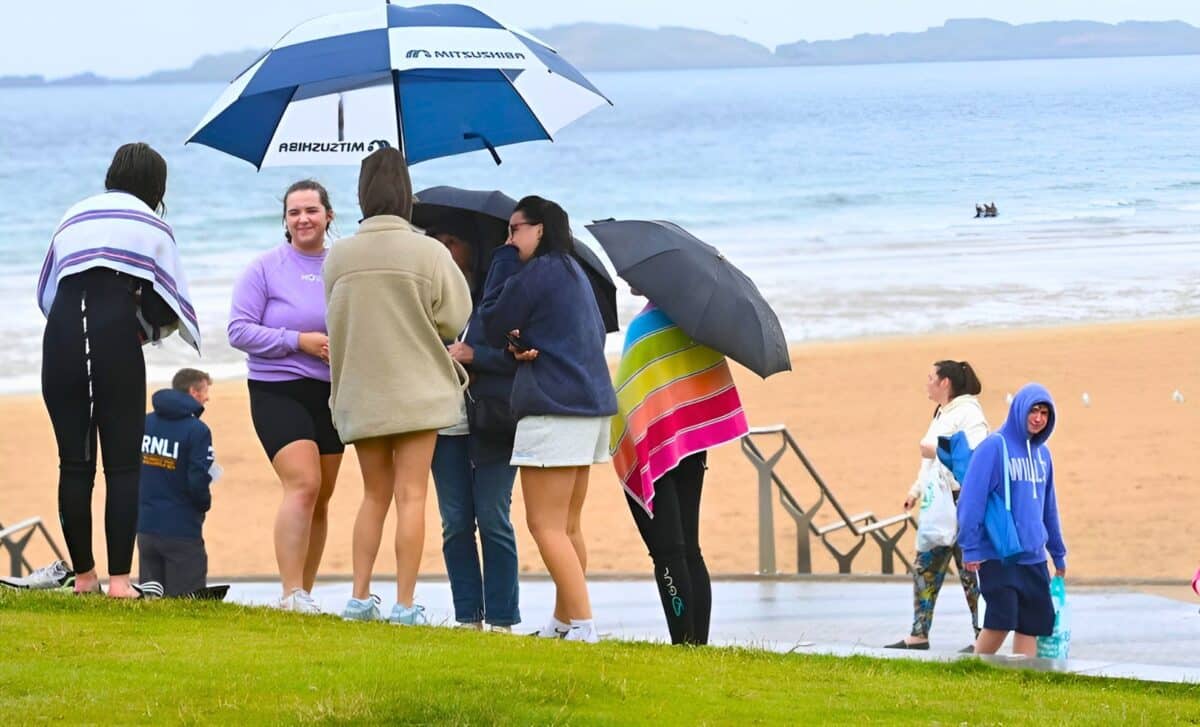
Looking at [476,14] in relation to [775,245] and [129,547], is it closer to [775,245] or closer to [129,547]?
[129,547]

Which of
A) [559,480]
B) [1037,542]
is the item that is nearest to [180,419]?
[559,480]

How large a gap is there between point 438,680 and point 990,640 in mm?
2614

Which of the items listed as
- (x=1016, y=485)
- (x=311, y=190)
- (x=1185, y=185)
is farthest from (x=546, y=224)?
(x=1185, y=185)

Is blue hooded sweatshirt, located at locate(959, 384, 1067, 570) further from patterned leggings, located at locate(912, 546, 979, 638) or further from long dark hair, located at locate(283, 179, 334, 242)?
long dark hair, located at locate(283, 179, 334, 242)

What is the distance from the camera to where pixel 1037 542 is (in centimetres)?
689

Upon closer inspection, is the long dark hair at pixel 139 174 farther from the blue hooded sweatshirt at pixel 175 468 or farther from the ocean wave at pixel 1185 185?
the ocean wave at pixel 1185 185

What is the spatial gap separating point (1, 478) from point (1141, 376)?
11909 mm

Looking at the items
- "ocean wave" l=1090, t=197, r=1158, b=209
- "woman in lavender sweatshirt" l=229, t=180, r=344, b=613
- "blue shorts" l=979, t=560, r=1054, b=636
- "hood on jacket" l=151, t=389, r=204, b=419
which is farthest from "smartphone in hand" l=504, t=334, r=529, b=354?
"ocean wave" l=1090, t=197, r=1158, b=209

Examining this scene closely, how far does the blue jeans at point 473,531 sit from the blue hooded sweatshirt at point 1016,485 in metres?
1.70

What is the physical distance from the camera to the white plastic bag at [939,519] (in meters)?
7.86

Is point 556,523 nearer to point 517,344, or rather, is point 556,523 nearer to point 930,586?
point 517,344

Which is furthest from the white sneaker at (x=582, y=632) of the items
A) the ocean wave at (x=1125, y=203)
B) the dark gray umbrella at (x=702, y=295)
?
the ocean wave at (x=1125, y=203)

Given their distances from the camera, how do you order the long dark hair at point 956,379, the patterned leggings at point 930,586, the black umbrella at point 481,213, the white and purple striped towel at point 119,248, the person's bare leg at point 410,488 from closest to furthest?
the white and purple striped towel at point 119,248
the person's bare leg at point 410,488
the black umbrella at point 481,213
the patterned leggings at point 930,586
the long dark hair at point 956,379

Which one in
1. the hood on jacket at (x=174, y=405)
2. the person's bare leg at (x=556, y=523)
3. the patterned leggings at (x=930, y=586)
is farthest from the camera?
the patterned leggings at (x=930, y=586)
